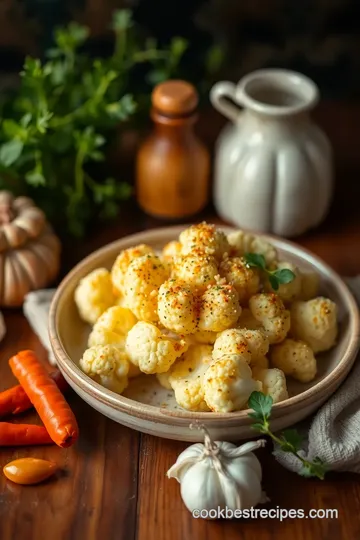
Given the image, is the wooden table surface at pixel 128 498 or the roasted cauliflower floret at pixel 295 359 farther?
the roasted cauliflower floret at pixel 295 359

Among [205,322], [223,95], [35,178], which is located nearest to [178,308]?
[205,322]

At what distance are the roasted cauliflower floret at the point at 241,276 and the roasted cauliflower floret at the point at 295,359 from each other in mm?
90

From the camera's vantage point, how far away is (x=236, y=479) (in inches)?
42.2

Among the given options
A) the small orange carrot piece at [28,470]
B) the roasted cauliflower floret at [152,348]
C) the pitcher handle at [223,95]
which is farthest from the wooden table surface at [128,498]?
the pitcher handle at [223,95]

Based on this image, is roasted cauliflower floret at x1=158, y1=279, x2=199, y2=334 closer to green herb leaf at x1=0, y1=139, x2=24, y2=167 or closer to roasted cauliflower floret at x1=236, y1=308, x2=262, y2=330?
roasted cauliflower floret at x1=236, y1=308, x2=262, y2=330

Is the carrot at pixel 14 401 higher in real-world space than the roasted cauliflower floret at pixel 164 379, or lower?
lower

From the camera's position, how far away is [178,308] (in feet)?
3.77

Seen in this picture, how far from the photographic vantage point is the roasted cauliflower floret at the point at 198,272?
1.20m

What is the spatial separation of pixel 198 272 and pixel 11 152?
467mm

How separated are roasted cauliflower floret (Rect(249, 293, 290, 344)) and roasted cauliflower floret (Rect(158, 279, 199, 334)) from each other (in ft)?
0.32

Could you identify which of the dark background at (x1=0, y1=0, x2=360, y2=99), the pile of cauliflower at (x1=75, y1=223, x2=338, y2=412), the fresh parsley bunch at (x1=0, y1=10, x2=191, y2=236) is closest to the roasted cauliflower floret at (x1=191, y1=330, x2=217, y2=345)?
the pile of cauliflower at (x1=75, y1=223, x2=338, y2=412)

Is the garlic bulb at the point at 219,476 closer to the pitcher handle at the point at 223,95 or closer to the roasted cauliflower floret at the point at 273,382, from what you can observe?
the roasted cauliflower floret at the point at 273,382

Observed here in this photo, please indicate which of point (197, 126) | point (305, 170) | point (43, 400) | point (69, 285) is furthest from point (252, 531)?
point (197, 126)

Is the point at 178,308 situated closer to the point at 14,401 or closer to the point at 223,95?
the point at 14,401
